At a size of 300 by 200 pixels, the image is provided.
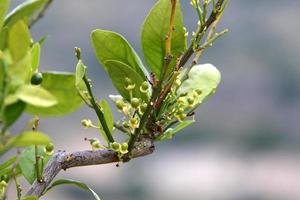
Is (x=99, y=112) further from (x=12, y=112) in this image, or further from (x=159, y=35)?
(x=12, y=112)

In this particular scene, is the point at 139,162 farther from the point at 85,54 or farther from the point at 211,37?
the point at 211,37

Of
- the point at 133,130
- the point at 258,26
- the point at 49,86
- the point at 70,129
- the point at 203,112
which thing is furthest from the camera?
the point at 258,26

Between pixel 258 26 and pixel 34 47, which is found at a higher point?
pixel 34 47

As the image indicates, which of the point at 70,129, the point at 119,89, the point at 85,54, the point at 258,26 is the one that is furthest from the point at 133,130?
the point at 258,26

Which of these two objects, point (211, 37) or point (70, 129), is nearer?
point (211, 37)

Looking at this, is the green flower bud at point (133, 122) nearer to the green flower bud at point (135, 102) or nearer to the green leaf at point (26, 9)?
the green flower bud at point (135, 102)

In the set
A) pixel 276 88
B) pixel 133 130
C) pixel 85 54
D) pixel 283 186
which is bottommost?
pixel 283 186

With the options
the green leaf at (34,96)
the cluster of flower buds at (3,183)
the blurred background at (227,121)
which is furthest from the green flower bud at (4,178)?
the blurred background at (227,121)

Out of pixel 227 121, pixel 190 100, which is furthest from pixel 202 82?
pixel 227 121

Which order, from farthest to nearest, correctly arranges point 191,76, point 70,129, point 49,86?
1. point 70,129
2. point 191,76
3. point 49,86
